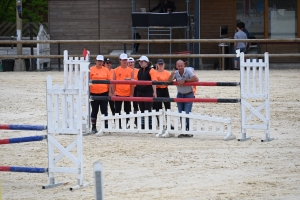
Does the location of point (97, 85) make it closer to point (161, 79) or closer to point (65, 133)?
point (161, 79)

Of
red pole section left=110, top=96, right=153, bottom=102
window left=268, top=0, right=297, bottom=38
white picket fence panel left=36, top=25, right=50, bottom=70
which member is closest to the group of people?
red pole section left=110, top=96, right=153, bottom=102

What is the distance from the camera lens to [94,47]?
29.5 m

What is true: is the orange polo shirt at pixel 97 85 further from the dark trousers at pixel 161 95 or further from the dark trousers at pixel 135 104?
the dark trousers at pixel 161 95

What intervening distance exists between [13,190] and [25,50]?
912 inches

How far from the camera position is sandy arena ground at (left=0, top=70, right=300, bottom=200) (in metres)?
10.1

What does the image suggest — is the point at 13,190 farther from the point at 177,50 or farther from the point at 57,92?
the point at 177,50

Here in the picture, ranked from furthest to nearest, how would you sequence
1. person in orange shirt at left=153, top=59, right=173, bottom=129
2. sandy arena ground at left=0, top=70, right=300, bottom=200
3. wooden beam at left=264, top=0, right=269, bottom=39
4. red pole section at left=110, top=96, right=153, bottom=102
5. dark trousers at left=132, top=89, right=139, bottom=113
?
wooden beam at left=264, top=0, right=269, bottom=39, dark trousers at left=132, top=89, right=139, bottom=113, person in orange shirt at left=153, top=59, right=173, bottom=129, red pole section at left=110, top=96, right=153, bottom=102, sandy arena ground at left=0, top=70, right=300, bottom=200

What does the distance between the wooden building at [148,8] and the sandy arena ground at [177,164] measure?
1009 cm

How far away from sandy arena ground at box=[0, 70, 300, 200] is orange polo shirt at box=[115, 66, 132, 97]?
942mm

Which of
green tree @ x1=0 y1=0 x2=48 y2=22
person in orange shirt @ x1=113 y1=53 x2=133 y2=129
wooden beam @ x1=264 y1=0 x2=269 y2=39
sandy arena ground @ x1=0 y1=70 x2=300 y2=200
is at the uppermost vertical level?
green tree @ x1=0 y1=0 x2=48 y2=22

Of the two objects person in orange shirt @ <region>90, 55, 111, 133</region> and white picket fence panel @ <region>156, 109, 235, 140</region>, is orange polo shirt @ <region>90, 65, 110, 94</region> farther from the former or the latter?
white picket fence panel @ <region>156, 109, 235, 140</region>

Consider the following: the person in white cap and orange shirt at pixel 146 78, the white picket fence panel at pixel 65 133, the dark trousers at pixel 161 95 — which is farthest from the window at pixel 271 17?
the white picket fence panel at pixel 65 133

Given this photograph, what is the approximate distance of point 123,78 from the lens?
16.4 m

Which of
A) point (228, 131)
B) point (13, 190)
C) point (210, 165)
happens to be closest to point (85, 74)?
point (228, 131)
